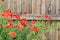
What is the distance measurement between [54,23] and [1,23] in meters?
2.45

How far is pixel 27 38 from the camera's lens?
4152mm

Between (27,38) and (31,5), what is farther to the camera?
(31,5)

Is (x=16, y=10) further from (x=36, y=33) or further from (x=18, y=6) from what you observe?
(x=36, y=33)

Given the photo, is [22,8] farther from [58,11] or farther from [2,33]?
[2,33]

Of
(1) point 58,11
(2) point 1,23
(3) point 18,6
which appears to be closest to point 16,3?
(3) point 18,6

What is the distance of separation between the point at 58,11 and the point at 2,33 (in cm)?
265

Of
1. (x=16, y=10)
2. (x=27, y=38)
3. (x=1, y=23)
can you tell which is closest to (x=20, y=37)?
(x=27, y=38)

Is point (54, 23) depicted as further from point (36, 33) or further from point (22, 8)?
point (36, 33)

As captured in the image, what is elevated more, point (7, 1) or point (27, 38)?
point (7, 1)

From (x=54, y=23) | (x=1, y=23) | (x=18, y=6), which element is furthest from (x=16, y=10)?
(x=1, y=23)

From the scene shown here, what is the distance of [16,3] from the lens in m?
6.35

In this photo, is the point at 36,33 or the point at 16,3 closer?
the point at 36,33

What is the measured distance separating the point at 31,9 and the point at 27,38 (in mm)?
2301

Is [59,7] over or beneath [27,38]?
over
